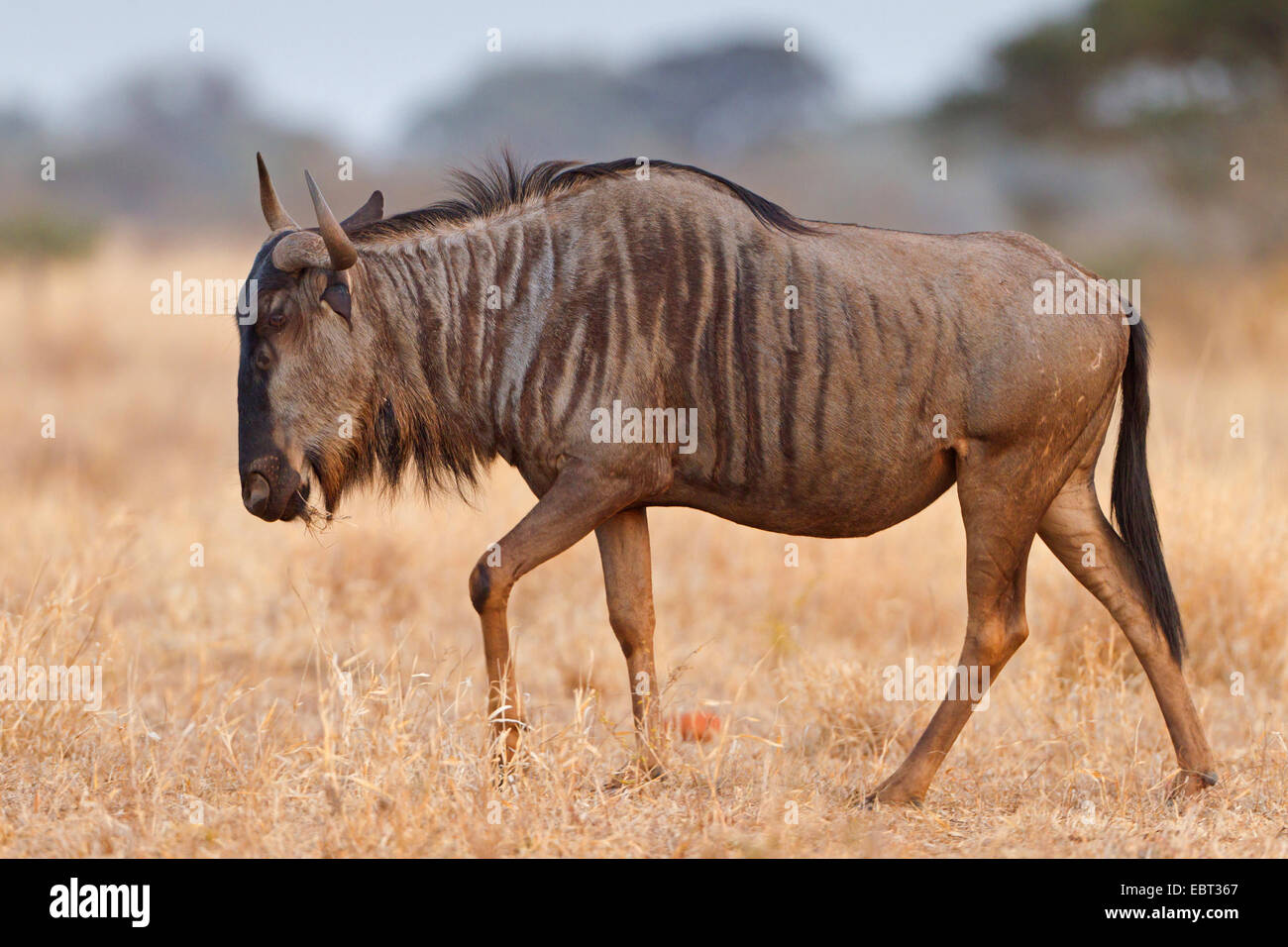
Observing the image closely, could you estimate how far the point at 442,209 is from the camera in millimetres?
4590

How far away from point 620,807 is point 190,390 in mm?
10456

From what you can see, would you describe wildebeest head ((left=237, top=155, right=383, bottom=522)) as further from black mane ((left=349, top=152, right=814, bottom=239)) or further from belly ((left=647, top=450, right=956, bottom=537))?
belly ((left=647, top=450, right=956, bottom=537))

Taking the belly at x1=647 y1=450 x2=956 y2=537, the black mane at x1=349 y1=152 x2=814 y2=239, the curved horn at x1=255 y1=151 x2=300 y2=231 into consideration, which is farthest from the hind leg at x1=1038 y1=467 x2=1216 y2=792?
the curved horn at x1=255 y1=151 x2=300 y2=231

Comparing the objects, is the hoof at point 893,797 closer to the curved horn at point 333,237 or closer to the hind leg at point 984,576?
the hind leg at point 984,576

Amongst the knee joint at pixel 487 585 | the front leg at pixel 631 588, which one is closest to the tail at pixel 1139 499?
the front leg at pixel 631 588

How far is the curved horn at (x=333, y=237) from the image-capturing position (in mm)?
4074

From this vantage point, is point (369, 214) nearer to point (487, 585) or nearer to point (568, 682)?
point (487, 585)

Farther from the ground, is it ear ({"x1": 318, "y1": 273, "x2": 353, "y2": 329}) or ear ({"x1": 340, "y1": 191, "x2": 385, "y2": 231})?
ear ({"x1": 340, "y1": 191, "x2": 385, "y2": 231})

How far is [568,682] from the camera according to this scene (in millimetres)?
6547

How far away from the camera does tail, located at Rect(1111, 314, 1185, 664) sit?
481 centimetres

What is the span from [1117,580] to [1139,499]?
293mm

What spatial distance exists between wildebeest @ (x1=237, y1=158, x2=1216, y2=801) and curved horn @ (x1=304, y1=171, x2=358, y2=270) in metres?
0.01
